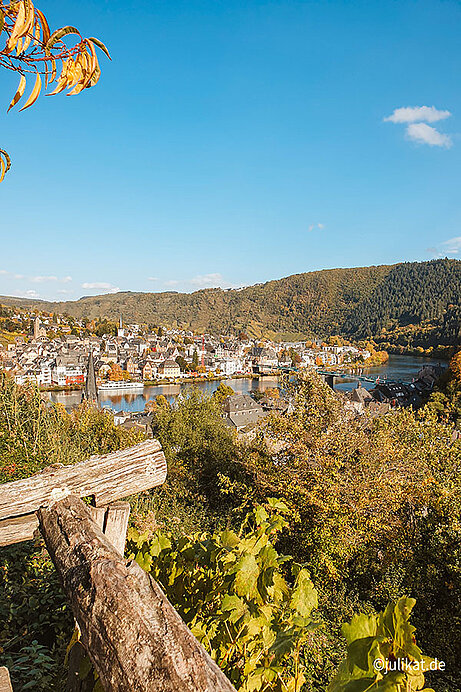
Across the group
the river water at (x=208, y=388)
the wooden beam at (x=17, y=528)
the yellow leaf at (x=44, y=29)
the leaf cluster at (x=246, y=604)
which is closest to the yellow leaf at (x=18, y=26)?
the yellow leaf at (x=44, y=29)

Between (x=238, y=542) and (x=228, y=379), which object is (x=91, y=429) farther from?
(x=228, y=379)

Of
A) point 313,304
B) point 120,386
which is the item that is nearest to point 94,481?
point 120,386

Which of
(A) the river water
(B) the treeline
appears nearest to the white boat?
(A) the river water

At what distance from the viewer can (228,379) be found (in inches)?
2731

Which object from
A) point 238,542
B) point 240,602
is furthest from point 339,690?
point 238,542

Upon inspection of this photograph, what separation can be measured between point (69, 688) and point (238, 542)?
0.77 metres

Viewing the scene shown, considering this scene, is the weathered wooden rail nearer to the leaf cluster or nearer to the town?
the leaf cluster

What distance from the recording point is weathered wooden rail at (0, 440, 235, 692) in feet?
2.26

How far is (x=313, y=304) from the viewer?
157500 millimetres

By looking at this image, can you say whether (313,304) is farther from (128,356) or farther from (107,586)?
(107,586)

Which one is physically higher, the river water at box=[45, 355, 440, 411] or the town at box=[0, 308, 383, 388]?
the town at box=[0, 308, 383, 388]

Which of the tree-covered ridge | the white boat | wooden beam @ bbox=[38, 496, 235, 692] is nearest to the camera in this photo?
wooden beam @ bbox=[38, 496, 235, 692]

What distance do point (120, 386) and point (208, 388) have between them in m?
13.5

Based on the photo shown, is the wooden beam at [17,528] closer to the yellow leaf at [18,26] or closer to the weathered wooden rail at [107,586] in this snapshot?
the weathered wooden rail at [107,586]
